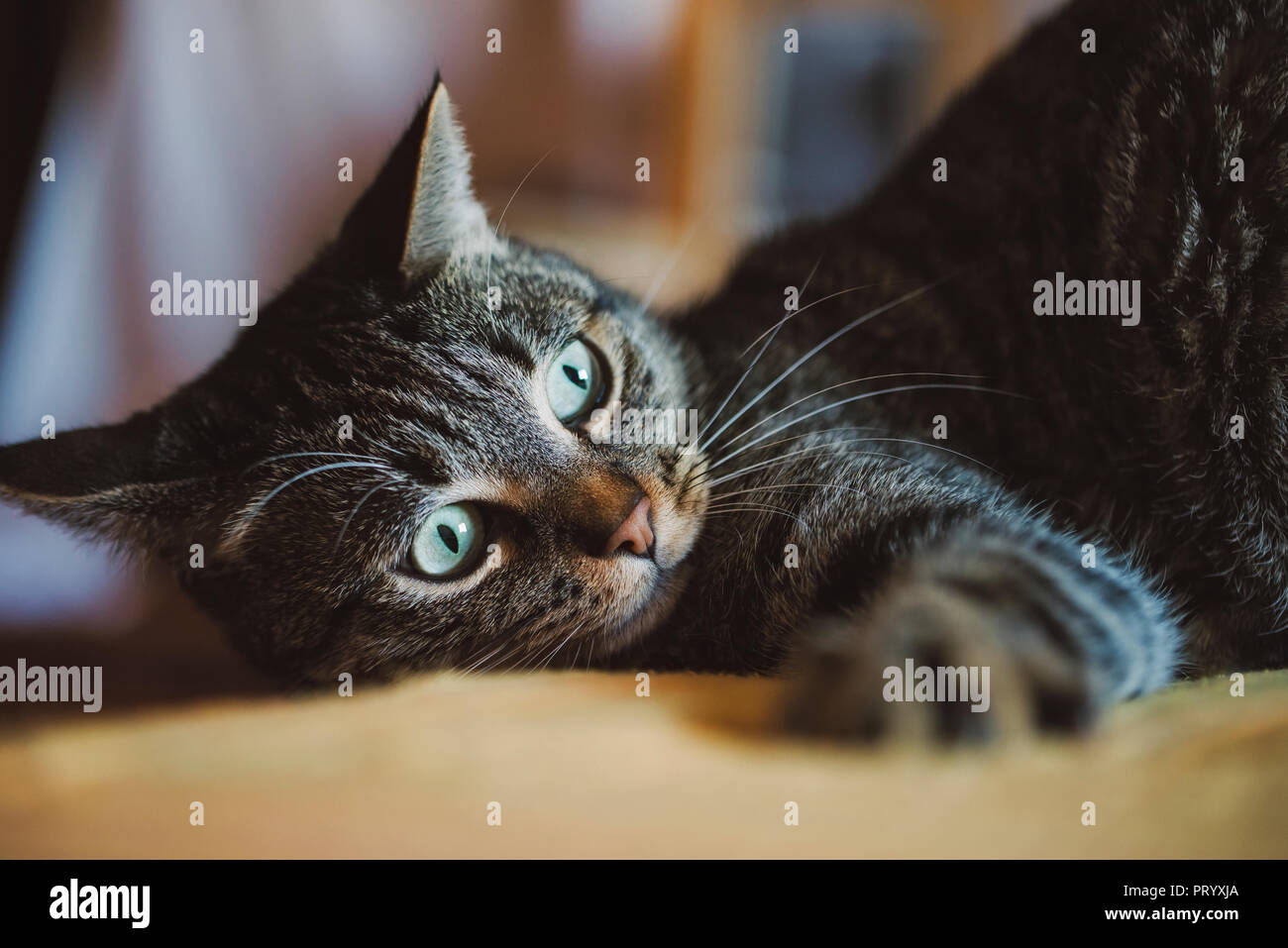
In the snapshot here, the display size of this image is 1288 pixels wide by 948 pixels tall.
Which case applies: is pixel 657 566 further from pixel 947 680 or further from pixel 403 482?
pixel 947 680

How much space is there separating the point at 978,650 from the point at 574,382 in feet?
1.99

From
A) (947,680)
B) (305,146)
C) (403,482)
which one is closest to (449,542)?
(403,482)

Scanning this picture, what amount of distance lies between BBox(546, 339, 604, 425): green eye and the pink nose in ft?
0.55

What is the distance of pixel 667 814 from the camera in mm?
611

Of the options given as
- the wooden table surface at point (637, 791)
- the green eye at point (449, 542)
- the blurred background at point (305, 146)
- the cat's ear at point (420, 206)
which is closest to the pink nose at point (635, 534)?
the green eye at point (449, 542)

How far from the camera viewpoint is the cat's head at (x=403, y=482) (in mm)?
943

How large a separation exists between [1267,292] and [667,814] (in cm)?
93

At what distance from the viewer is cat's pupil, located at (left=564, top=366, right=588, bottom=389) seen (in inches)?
42.4

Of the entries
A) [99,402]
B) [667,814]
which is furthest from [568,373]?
[99,402]

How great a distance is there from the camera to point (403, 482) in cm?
95

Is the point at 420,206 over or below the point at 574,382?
over

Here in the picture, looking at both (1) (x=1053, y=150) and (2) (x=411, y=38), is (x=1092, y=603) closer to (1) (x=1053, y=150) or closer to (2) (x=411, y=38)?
(1) (x=1053, y=150)

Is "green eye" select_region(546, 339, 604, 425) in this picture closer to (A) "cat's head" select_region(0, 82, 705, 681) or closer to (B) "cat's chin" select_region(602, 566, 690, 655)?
→ (A) "cat's head" select_region(0, 82, 705, 681)

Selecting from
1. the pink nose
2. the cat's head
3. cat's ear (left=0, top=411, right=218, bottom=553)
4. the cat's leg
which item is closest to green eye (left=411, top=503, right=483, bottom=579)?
the cat's head
